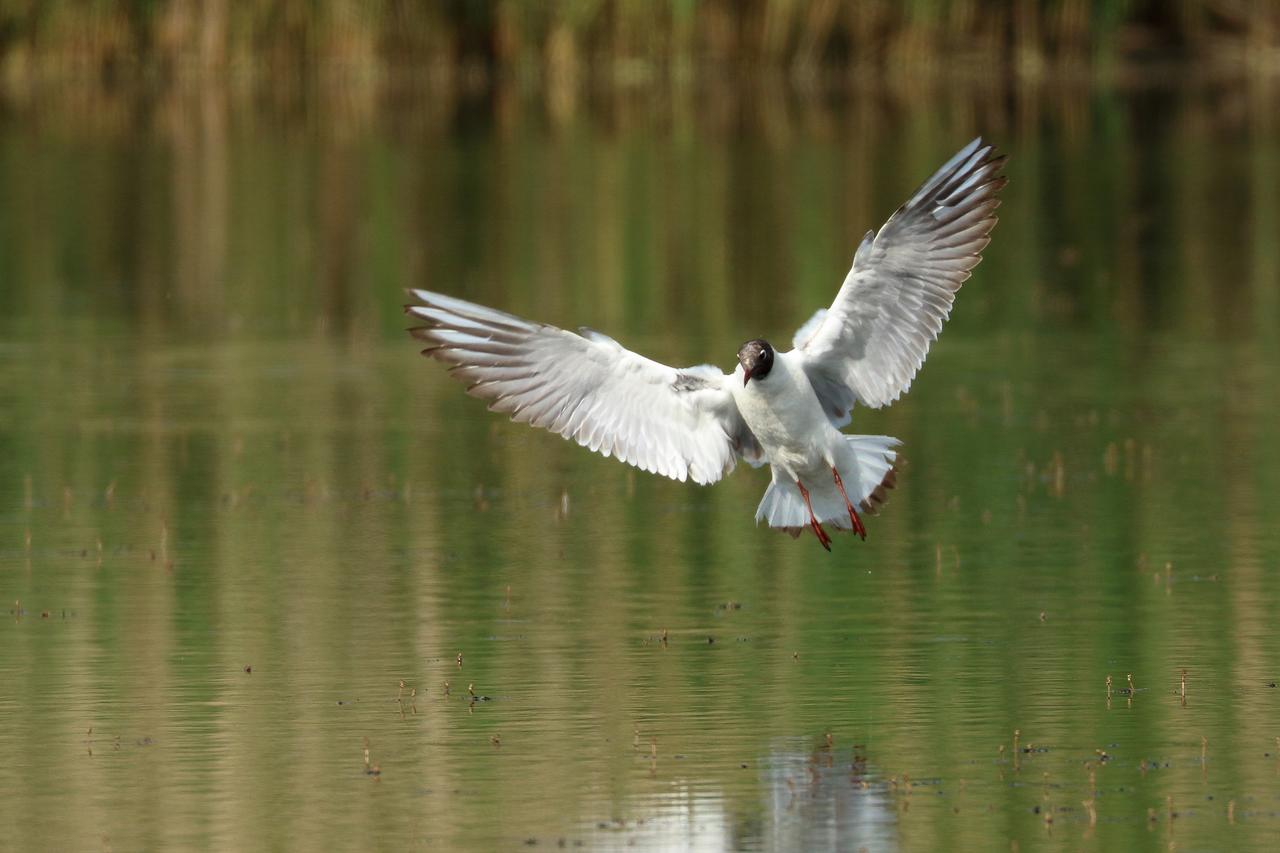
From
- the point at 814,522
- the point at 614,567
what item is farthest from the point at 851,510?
the point at 614,567

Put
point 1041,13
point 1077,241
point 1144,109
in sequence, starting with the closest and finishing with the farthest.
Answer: point 1077,241 < point 1144,109 < point 1041,13

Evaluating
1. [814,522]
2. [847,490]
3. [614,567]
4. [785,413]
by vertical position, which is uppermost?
[785,413]

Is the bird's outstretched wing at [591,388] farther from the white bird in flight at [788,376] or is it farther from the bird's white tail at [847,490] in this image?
the bird's white tail at [847,490]

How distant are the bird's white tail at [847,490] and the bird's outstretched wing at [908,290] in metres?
0.17

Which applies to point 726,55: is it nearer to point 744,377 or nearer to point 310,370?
point 310,370

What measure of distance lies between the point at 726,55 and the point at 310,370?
914 inches

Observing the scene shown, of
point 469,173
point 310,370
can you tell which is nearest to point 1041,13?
point 469,173

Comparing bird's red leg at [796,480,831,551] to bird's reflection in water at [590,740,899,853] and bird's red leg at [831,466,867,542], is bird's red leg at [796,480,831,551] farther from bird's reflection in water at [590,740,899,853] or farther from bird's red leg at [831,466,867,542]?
bird's reflection in water at [590,740,899,853]

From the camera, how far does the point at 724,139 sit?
3138 cm

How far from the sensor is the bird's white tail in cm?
969

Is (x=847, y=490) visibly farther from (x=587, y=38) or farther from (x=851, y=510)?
(x=587, y=38)

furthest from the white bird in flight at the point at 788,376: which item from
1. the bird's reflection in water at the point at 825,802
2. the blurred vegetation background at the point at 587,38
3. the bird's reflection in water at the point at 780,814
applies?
the blurred vegetation background at the point at 587,38

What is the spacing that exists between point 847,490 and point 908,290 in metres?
0.73

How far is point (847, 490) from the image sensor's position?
970 cm
